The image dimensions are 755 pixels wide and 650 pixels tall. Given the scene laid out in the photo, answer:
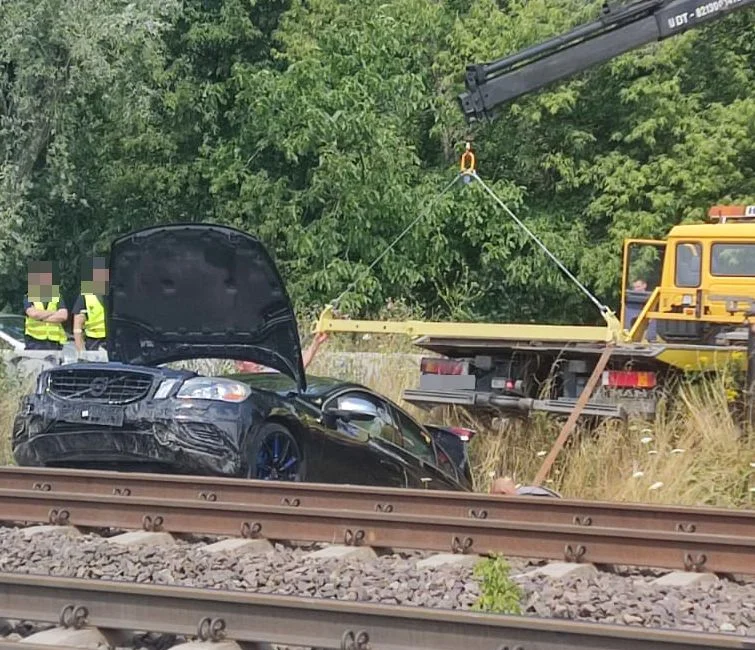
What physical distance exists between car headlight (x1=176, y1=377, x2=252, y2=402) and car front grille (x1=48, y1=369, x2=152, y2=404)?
0.90 feet

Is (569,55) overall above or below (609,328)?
above

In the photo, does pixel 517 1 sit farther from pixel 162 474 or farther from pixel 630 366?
pixel 162 474

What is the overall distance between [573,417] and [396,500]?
125 inches

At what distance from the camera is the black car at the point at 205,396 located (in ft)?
28.9

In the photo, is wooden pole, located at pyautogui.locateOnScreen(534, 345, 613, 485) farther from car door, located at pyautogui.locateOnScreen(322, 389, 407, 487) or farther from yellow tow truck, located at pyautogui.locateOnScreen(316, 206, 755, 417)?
car door, located at pyautogui.locateOnScreen(322, 389, 407, 487)

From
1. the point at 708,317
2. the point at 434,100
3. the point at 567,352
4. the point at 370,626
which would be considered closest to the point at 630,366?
the point at 567,352

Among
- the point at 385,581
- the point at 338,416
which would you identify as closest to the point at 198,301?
the point at 338,416

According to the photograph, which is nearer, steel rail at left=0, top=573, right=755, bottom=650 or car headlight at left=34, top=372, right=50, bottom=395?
steel rail at left=0, top=573, right=755, bottom=650

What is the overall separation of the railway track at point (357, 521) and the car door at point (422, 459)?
1.61 meters

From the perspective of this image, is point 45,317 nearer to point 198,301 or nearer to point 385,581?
point 198,301

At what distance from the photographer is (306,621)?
4.92m

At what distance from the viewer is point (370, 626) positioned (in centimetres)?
485

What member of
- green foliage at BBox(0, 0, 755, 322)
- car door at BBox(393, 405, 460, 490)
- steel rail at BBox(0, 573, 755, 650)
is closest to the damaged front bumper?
car door at BBox(393, 405, 460, 490)

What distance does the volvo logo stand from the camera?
29.4ft
